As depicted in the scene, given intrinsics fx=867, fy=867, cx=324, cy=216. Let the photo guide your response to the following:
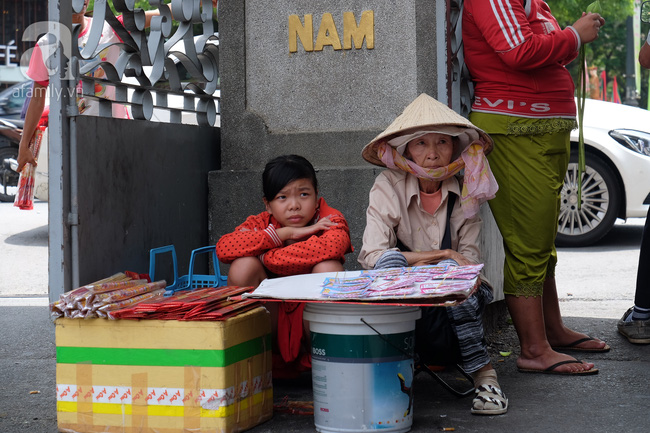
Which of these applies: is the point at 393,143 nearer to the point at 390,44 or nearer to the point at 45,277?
the point at 390,44

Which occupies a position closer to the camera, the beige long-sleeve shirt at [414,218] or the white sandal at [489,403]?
the white sandal at [489,403]

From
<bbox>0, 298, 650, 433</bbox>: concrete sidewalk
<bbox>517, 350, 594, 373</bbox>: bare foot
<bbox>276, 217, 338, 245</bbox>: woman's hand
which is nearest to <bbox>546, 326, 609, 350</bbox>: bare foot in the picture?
<bbox>0, 298, 650, 433</bbox>: concrete sidewalk

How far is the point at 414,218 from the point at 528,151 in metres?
0.70

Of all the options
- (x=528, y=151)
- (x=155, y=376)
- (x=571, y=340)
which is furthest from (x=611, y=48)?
(x=155, y=376)

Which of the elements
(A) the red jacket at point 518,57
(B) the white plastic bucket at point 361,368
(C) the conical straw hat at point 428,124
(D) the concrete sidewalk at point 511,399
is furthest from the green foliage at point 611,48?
(B) the white plastic bucket at point 361,368

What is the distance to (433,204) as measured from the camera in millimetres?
3664

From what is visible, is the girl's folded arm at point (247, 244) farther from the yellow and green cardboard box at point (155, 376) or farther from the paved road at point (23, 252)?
the paved road at point (23, 252)

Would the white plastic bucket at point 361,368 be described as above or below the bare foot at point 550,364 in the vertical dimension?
above

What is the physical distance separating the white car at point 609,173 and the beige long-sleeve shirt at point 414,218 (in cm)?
475

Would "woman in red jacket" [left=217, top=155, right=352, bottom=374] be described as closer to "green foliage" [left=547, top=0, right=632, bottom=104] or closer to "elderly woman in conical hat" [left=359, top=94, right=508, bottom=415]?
"elderly woman in conical hat" [left=359, top=94, right=508, bottom=415]

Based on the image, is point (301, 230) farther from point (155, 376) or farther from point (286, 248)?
point (155, 376)

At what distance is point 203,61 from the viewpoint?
503 centimetres

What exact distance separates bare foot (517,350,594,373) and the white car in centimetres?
430

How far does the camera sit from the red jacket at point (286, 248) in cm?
366
